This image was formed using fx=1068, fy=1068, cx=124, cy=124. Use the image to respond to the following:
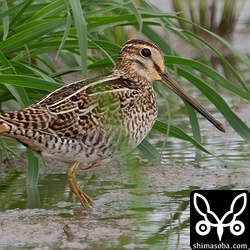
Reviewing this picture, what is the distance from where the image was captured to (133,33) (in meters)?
9.63

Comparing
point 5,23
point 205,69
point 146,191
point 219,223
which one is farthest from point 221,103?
point 219,223

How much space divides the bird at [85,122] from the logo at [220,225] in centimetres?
68

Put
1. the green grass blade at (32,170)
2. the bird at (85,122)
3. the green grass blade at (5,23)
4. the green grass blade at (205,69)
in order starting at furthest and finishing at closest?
the green grass blade at (205,69) → the green grass blade at (32,170) → the green grass blade at (5,23) → the bird at (85,122)

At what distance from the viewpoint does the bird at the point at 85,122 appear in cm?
582

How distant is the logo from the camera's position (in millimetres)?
5172

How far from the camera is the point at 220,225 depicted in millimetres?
5188

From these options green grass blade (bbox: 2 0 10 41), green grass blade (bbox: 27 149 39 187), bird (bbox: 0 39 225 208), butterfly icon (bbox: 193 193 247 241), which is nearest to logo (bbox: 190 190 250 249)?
butterfly icon (bbox: 193 193 247 241)

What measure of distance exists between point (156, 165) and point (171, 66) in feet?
2.19

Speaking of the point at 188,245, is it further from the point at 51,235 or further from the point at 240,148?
the point at 240,148

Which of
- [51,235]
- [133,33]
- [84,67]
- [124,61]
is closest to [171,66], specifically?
[124,61]

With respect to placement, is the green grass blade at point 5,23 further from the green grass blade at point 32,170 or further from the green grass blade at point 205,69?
the green grass blade at point 205,69

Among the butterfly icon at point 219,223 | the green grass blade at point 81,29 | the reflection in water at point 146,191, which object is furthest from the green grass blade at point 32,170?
the butterfly icon at point 219,223

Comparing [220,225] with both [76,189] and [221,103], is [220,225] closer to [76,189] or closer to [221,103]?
[76,189]

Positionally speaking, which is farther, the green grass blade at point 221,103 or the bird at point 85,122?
the green grass blade at point 221,103
